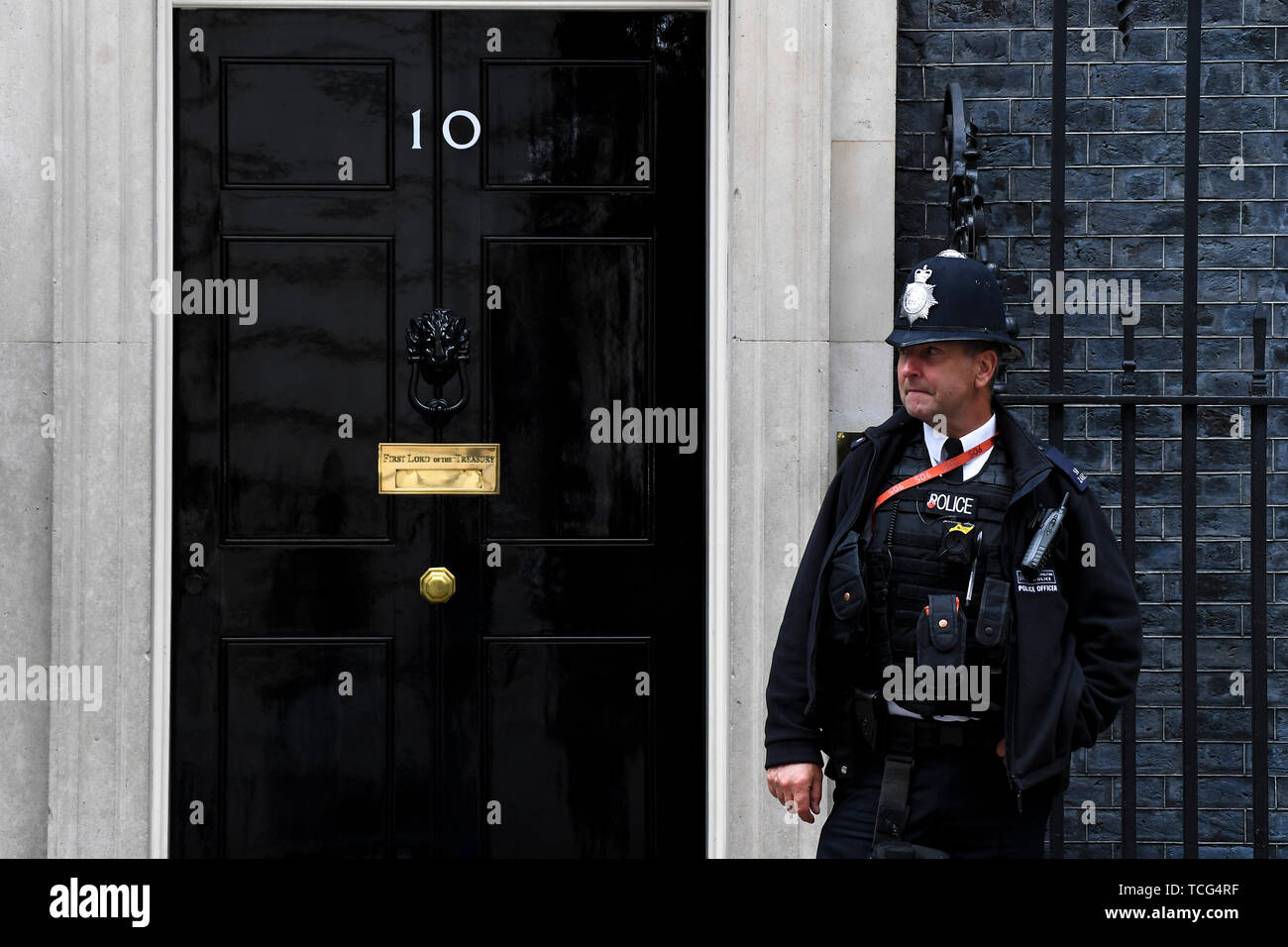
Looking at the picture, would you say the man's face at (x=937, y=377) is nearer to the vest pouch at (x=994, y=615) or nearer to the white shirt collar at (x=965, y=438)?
the white shirt collar at (x=965, y=438)

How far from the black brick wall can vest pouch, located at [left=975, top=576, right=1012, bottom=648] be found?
180cm

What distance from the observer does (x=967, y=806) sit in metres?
3.43

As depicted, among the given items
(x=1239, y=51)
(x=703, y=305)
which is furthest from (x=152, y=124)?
(x=1239, y=51)

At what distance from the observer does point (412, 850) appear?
4898mm

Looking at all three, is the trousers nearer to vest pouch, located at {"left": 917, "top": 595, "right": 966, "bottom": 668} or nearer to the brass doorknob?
vest pouch, located at {"left": 917, "top": 595, "right": 966, "bottom": 668}

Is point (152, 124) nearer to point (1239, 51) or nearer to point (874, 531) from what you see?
point (874, 531)

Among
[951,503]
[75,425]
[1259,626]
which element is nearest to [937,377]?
[951,503]

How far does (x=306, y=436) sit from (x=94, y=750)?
1264 mm

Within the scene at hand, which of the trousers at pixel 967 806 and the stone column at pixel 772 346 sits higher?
the stone column at pixel 772 346

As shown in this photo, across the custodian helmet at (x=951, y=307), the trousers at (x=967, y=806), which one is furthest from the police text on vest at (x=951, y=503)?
the trousers at (x=967, y=806)

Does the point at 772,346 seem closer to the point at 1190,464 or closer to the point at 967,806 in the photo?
the point at 1190,464

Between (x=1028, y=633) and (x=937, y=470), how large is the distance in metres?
0.47

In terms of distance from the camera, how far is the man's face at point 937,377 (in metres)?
3.52

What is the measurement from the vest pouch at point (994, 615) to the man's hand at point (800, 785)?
0.53 m
